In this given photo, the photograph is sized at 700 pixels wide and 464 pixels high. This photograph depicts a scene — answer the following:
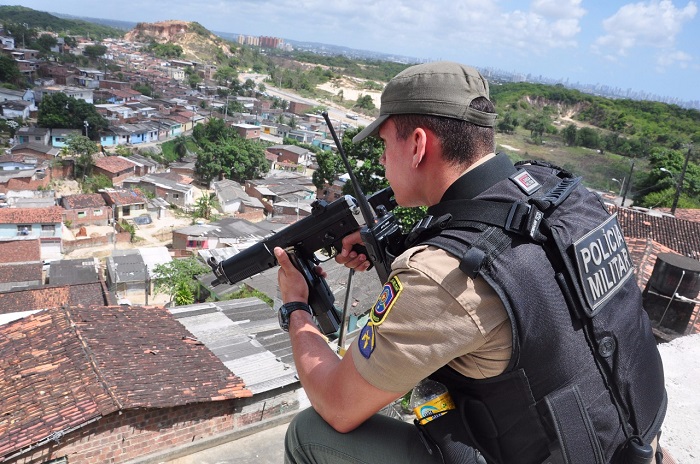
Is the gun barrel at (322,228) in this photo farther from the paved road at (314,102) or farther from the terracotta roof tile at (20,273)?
the paved road at (314,102)

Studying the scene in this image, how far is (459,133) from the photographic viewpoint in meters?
1.47

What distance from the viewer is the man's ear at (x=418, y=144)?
4.80 feet

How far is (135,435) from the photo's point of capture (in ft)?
15.3

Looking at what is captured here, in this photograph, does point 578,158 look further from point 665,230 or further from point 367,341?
point 367,341

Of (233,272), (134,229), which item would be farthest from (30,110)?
(233,272)

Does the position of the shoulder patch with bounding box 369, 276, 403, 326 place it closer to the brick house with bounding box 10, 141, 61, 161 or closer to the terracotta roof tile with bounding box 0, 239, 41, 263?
the terracotta roof tile with bounding box 0, 239, 41, 263

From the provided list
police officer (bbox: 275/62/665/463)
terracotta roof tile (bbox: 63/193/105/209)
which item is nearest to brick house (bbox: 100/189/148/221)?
terracotta roof tile (bbox: 63/193/105/209)

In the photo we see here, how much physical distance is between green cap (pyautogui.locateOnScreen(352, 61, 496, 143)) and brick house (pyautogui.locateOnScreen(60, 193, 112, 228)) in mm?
23622

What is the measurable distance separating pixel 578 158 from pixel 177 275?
953 inches

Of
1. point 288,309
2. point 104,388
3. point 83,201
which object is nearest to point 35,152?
point 83,201

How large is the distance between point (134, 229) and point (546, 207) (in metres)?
23.7

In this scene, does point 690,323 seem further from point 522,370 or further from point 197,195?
→ point 197,195

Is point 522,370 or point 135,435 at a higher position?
point 522,370

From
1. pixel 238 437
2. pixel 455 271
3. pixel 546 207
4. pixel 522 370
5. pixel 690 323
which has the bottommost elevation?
pixel 238 437
